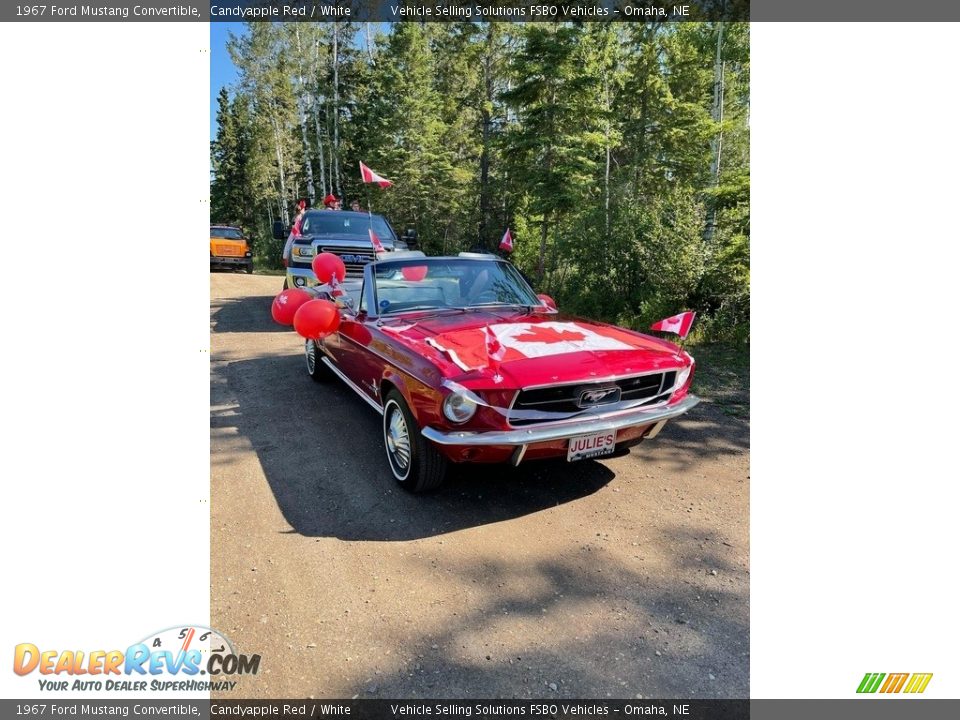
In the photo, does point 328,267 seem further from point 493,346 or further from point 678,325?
point 678,325

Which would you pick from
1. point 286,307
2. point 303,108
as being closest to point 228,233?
point 303,108

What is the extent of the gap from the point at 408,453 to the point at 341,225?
8138 millimetres

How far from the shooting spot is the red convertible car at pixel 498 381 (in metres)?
3.24

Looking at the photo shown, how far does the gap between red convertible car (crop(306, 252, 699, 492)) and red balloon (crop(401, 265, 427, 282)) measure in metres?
0.12

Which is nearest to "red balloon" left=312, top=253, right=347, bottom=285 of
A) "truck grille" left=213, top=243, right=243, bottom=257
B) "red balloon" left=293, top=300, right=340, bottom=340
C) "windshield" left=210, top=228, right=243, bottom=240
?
"red balloon" left=293, top=300, right=340, bottom=340

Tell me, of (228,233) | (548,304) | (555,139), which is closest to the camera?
(548,304)

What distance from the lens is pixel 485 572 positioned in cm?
301

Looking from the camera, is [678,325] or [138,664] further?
[678,325]

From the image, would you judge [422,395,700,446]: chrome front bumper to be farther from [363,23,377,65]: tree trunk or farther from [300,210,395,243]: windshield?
[363,23,377,65]: tree trunk

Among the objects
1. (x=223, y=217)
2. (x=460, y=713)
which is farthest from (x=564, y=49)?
(x=223, y=217)

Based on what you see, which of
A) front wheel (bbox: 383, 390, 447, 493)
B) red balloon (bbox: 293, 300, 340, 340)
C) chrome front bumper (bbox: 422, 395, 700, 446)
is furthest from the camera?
red balloon (bbox: 293, 300, 340, 340)

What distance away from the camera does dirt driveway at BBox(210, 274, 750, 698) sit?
7.74 ft

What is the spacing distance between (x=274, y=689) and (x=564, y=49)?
13.0 metres

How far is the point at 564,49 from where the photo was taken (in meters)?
12.2
